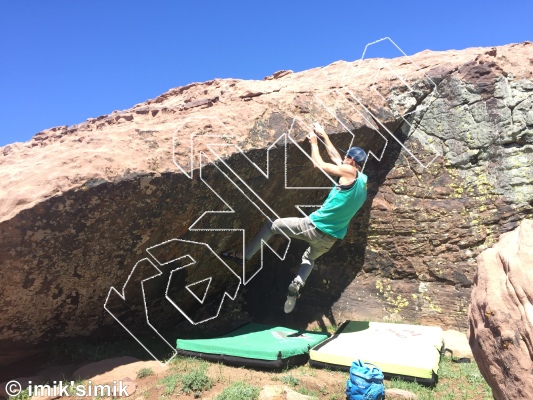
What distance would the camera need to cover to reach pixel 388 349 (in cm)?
597

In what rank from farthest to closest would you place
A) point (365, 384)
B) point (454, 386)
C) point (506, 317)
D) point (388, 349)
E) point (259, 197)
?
point (259, 197)
point (388, 349)
point (454, 386)
point (365, 384)
point (506, 317)

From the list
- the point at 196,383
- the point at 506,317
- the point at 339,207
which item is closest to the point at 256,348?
the point at 196,383

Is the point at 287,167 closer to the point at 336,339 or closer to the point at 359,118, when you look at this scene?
the point at 359,118

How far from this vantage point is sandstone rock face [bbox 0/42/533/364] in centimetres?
556

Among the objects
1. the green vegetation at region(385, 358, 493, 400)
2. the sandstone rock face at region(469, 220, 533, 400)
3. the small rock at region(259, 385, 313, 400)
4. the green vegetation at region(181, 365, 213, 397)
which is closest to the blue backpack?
the small rock at region(259, 385, 313, 400)

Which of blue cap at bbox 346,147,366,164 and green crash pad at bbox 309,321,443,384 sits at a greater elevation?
blue cap at bbox 346,147,366,164

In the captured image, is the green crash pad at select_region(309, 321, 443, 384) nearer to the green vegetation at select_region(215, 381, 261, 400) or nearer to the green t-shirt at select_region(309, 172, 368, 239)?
the green vegetation at select_region(215, 381, 261, 400)

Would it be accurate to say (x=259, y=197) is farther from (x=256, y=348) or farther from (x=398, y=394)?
(x=398, y=394)

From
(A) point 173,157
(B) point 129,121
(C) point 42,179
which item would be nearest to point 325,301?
(A) point 173,157

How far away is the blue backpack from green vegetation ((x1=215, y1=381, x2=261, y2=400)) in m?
0.98

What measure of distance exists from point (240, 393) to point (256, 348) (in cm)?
111

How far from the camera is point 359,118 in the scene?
7684mm

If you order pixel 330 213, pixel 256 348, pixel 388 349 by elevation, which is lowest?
pixel 388 349

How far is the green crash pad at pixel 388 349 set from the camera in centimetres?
542
